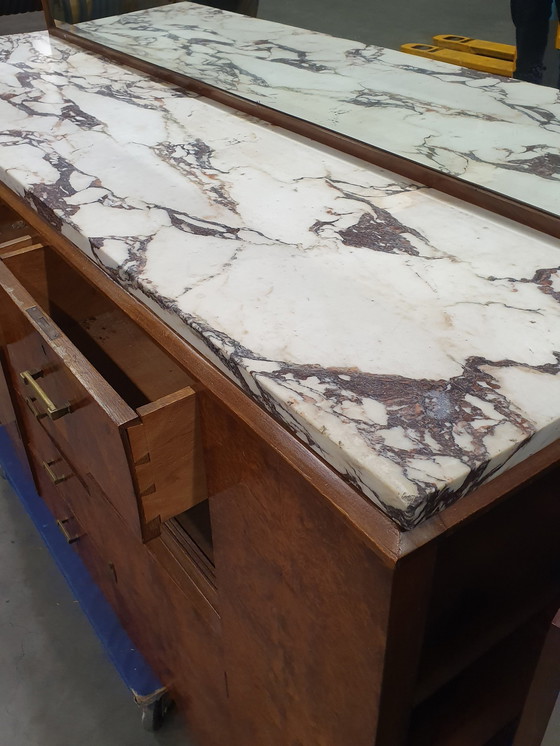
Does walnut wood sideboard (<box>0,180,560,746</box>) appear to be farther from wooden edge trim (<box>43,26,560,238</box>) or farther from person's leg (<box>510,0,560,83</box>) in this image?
person's leg (<box>510,0,560,83</box>)

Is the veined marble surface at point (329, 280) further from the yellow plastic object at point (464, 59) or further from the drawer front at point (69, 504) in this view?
the drawer front at point (69, 504)

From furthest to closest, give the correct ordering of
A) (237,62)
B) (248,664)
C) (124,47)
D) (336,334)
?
→ (124,47) < (237,62) < (248,664) < (336,334)

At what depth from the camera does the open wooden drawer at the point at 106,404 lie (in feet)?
1.90

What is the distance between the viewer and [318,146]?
0.91 m

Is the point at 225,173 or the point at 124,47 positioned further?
the point at 124,47

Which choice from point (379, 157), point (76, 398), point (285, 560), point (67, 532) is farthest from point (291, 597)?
point (67, 532)

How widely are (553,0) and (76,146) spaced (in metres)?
0.62

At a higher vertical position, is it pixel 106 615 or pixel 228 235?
pixel 228 235

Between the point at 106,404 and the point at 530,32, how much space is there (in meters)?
0.52

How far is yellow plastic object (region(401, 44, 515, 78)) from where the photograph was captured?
68 cm

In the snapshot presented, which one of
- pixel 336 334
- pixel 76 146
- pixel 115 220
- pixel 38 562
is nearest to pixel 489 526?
pixel 336 334

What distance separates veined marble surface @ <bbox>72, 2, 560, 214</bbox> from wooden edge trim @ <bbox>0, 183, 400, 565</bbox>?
0.38 meters

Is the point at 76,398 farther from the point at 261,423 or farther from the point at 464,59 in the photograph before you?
the point at 464,59

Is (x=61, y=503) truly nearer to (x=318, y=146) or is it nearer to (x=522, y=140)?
(x=318, y=146)
